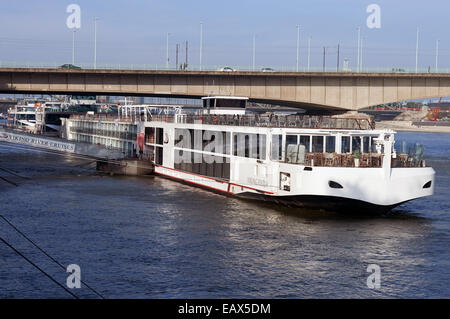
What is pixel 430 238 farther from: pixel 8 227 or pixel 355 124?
pixel 8 227

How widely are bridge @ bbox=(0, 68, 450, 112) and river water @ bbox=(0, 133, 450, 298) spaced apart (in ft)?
120

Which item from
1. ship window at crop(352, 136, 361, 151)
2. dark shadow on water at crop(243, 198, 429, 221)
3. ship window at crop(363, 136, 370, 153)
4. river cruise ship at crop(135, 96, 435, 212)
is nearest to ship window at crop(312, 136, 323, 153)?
river cruise ship at crop(135, 96, 435, 212)

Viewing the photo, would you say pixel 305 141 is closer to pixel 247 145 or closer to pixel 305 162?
pixel 305 162

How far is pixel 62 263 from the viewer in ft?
98.8

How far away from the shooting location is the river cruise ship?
4038cm

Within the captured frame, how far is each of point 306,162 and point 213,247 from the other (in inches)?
445

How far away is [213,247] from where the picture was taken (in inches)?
1334

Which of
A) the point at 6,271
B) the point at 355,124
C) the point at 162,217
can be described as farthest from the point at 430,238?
the point at 6,271

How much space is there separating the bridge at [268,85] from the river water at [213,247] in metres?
36.6

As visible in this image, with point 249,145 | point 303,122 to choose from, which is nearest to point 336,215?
point 303,122

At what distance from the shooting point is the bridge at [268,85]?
87.7m

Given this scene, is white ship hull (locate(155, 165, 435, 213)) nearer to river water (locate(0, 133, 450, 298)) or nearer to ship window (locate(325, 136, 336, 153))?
river water (locate(0, 133, 450, 298))

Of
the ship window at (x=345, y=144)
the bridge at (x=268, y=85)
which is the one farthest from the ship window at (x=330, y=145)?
the bridge at (x=268, y=85)
